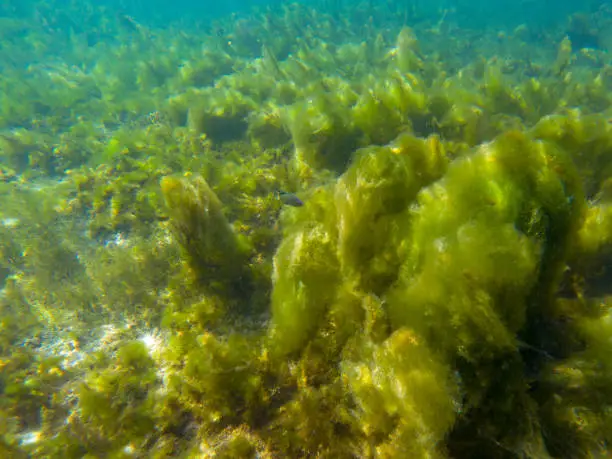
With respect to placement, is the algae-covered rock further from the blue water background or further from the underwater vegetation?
the blue water background

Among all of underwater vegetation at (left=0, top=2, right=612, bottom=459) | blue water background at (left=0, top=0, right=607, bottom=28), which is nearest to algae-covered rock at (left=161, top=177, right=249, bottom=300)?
underwater vegetation at (left=0, top=2, right=612, bottom=459)

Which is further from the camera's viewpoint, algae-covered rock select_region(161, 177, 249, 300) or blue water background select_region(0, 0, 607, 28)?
blue water background select_region(0, 0, 607, 28)

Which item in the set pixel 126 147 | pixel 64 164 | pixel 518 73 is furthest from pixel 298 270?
pixel 518 73

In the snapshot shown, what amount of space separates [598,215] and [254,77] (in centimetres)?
767

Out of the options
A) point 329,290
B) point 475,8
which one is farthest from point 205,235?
point 475,8

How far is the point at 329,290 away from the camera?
178 cm

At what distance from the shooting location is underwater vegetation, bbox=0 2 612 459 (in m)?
1.30

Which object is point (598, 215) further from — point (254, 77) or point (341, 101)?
point (254, 77)

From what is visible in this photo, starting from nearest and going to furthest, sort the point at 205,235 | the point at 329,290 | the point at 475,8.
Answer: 1. the point at 329,290
2. the point at 205,235
3. the point at 475,8

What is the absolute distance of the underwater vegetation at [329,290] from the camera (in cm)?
130

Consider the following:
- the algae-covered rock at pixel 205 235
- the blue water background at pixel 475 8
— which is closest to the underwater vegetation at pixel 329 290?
the algae-covered rock at pixel 205 235

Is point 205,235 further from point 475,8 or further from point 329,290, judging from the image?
point 475,8

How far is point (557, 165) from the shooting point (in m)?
1.46

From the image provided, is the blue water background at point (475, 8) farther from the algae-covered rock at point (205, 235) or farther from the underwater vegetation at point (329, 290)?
the algae-covered rock at point (205, 235)
